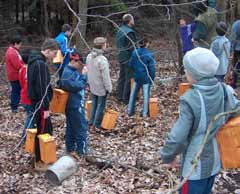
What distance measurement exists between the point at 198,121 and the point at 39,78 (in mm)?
3165

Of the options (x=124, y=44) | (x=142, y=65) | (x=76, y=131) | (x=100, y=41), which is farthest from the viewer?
(x=124, y=44)

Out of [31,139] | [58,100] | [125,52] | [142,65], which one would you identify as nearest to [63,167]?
[58,100]

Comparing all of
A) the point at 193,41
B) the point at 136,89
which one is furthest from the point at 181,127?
the point at 193,41

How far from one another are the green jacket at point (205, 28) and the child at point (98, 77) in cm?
359

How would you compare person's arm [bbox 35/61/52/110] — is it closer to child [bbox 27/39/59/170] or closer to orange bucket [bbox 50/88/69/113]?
child [bbox 27/39/59/170]

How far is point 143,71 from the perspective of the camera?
9.23 m

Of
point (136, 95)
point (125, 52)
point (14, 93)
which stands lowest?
point (14, 93)

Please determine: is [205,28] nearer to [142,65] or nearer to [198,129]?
[142,65]

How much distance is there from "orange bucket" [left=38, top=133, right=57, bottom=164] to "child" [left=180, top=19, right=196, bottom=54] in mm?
6320

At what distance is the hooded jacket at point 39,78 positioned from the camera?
642 cm

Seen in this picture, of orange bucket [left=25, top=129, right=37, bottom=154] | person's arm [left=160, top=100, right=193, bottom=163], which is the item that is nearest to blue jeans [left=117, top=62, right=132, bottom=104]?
orange bucket [left=25, top=129, right=37, bottom=154]

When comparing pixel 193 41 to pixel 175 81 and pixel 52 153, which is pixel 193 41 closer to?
pixel 175 81

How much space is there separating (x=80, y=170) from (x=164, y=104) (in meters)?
4.42

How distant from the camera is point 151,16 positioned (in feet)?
66.4
